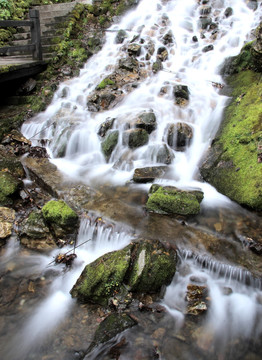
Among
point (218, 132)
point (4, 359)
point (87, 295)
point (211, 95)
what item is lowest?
point (4, 359)

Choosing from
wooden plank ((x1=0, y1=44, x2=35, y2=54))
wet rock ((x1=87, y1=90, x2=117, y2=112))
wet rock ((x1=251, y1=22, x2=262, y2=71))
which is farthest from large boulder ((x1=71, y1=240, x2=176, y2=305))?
wooden plank ((x1=0, y1=44, x2=35, y2=54))

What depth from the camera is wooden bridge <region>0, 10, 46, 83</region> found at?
28.2 feet

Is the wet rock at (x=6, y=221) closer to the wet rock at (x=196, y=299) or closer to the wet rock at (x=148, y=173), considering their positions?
the wet rock at (x=148, y=173)

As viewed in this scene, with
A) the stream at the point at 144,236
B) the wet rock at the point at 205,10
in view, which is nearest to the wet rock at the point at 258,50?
the stream at the point at 144,236

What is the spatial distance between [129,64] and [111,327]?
964cm

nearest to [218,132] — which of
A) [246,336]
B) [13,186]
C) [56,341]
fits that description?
[246,336]

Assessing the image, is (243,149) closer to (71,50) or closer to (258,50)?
(258,50)

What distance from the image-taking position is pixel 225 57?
9.64 metres

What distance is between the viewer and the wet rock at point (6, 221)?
4.87 metres

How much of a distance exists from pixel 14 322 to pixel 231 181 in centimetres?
488

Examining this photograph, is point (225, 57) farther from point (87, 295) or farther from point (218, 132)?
point (87, 295)

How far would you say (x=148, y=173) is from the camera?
20.7ft

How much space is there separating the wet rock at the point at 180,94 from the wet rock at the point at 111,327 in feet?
22.5

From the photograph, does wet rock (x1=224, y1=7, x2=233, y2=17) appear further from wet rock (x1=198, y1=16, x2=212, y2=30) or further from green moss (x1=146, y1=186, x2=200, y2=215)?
green moss (x1=146, y1=186, x2=200, y2=215)
